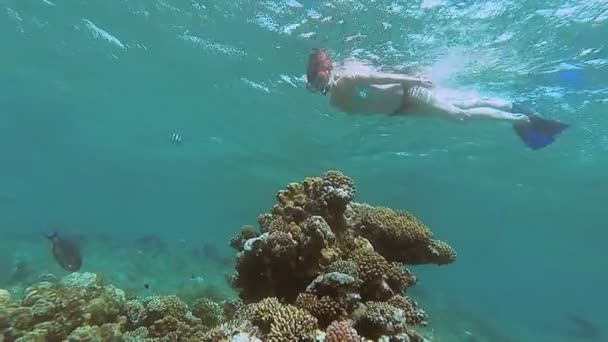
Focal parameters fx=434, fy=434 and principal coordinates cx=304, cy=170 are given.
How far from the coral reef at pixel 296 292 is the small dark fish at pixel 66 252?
13.8ft

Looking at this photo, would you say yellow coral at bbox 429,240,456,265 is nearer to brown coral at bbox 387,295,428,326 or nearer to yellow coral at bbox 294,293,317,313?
brown coral at bbox 387,295,428,326

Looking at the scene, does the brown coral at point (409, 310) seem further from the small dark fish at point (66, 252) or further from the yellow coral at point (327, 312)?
the small dark fish at point (66, 252)

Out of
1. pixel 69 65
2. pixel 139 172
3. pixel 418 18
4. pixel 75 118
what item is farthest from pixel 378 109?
pixel 139 172

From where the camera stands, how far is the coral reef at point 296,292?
4.33m

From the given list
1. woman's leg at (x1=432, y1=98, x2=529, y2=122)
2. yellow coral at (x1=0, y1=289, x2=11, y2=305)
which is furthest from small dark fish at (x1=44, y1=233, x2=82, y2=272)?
woman's leg at (x1=432, y1=98, x2=529, y2=122)

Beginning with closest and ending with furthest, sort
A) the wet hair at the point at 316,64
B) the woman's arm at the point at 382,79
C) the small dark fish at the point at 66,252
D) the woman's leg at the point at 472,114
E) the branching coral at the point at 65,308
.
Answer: the branching coral at the point at 65,308 < the wet hair at the point at 316,64 < the small dark fish at the point at 66,252 < the woman's arm at the point at 382,79 < the woman's leg at the point at 472,114

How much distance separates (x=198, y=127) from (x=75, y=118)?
626 inches

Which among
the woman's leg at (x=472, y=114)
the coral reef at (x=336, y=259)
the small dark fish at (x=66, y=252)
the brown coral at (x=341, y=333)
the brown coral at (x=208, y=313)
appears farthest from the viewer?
the woman's leg at (x=472, y=114)

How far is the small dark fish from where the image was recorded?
10383 mm

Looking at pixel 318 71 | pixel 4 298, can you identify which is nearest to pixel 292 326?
pixel 4 298

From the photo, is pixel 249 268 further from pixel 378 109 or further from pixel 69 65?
pixel 69 65

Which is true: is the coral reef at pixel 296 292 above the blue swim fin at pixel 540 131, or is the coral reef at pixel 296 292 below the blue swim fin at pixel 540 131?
below

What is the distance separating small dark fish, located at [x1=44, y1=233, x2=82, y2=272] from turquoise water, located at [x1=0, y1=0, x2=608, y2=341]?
9.72m

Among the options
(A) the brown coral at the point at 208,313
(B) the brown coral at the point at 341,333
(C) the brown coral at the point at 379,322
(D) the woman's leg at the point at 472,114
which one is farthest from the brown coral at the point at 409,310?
Answer: (D) the woman's leg at the point at 472,114
